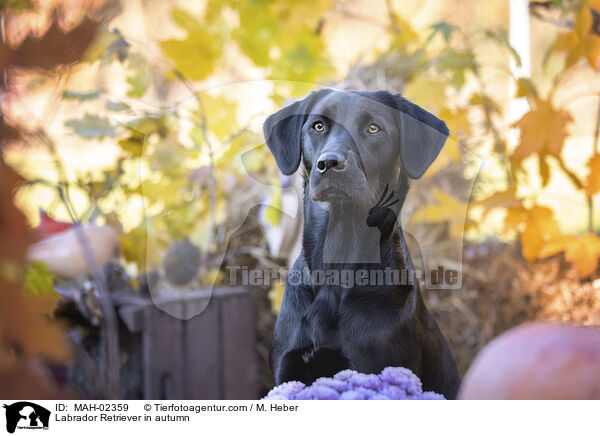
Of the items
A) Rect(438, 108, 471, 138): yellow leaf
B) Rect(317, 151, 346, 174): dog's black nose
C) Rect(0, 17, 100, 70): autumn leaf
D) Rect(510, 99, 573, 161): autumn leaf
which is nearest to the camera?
Rect(0, 17, 100, 70): autumn leaf

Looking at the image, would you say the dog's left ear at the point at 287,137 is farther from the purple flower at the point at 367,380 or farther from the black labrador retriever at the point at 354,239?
the purple flower at the point at 367,380

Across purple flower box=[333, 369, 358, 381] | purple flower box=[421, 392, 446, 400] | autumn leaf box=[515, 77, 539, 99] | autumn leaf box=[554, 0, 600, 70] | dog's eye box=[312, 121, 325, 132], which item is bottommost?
purple flower box=[421, 392, 446, 400]

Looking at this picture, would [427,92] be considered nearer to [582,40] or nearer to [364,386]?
[582,40]

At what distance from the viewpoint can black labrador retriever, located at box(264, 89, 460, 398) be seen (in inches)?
21.7

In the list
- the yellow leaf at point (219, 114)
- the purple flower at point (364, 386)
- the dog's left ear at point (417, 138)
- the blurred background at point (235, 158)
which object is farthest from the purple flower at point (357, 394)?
the yellow leaf at point (219, 114)

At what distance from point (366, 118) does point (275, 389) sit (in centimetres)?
34

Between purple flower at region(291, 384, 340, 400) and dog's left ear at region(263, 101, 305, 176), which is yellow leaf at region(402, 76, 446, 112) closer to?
dog's left ear at region(263, 101, 305, 176)

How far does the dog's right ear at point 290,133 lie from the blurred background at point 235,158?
0.11ft

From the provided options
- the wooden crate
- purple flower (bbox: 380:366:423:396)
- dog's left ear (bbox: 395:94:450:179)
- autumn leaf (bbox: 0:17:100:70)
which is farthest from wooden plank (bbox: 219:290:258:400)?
autumn leaf (bbox: 0:17:100:70)

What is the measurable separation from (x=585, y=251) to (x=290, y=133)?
498mm

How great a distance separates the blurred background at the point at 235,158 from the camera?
2.34 ft

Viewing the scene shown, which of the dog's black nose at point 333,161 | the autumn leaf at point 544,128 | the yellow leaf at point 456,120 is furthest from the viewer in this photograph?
the autumn leaf at point 544,128

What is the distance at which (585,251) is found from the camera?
78 cm

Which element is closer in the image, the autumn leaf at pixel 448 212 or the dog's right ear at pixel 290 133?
the dog's right ear at pixel 290 133
